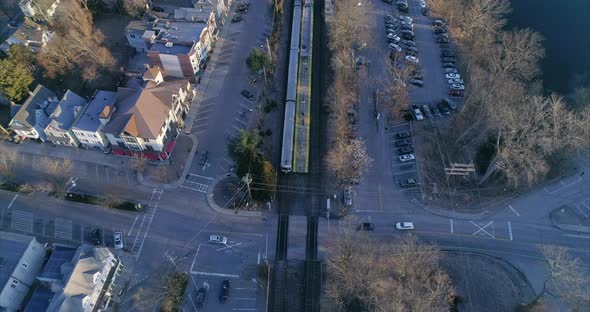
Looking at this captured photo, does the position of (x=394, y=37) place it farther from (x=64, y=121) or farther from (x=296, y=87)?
(x=64, y=121)

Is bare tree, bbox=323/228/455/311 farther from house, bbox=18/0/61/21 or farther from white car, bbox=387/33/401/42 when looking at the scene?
house, bbox=18/0/61/21

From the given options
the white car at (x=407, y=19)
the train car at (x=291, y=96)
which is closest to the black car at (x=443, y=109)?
the white car at (x=407, y=19)

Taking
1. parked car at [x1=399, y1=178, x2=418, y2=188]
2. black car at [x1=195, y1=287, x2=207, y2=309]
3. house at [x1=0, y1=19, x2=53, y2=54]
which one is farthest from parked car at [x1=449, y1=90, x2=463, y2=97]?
house at [x1=0, y1=19, x2=53, y2=54]

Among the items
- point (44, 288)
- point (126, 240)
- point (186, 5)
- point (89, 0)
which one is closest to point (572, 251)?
point (126, 240)

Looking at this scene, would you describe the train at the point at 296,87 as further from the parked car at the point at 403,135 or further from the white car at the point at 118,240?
the white car at the point at 118,240

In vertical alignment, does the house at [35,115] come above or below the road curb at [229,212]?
above

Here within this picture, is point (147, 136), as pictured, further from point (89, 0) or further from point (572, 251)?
point (572, 251)

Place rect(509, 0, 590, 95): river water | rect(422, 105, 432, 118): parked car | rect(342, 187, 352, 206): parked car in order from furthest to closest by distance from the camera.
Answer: rect(509, 0, 590, 95): river water < rect(422, 105, 432, 118): parked car < rect(342, 187, 352, 206): parked car
